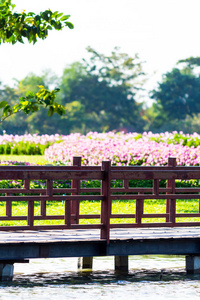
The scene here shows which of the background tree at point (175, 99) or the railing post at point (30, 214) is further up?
the background tree at point (175, 99)

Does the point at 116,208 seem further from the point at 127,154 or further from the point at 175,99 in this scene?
the point at 175,99

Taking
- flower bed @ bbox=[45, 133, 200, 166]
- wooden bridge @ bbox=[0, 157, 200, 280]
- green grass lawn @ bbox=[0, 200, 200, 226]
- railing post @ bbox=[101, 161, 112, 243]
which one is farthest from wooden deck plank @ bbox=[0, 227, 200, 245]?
flower bed @ bbox=[45, 133, 200, 166]

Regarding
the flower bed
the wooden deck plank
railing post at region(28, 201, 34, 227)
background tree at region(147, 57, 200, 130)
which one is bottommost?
the wooden deck plank

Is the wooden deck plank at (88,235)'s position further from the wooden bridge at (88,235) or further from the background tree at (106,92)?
the background tree at (106,92)

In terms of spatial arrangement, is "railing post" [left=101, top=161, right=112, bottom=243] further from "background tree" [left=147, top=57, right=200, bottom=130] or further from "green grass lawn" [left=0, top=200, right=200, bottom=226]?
"background tree" [left=147, top=57, right=200, bottom=130]

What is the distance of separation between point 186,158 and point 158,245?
14.3 meters

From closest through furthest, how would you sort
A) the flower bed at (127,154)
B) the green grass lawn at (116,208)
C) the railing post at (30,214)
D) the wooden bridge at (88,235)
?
the wooden bridge at (88,235), the railing post at (30,214), the green grass lawn at (116,208), the flower bed at (127,154)

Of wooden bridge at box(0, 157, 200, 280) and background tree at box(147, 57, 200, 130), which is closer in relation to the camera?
wooden bridge at box(0, 157, 200, 280)

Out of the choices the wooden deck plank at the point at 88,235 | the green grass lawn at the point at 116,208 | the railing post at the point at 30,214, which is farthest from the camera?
the green grass lawn at the point at 116,208

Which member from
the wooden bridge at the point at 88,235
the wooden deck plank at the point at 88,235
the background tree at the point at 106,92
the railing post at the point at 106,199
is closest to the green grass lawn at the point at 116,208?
the wooden deck plank at the point at 88,235

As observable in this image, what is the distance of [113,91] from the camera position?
238 ft

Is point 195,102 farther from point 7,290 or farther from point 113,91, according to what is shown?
point 7,290

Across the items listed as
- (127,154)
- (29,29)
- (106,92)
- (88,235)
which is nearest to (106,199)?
(88,235)

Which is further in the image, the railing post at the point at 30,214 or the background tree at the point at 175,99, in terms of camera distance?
the background tree at the point at 175,99
